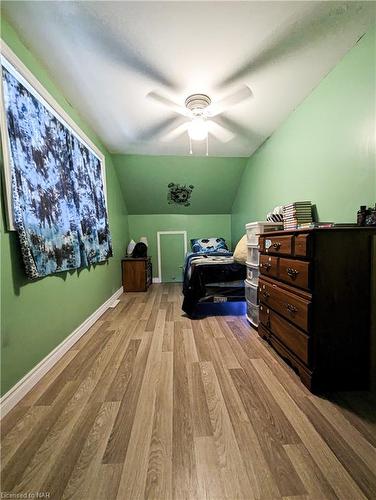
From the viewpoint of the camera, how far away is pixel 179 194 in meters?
4.07

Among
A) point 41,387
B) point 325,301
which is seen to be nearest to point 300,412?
point 325,301

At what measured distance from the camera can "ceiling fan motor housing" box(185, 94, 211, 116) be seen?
6.04 ft

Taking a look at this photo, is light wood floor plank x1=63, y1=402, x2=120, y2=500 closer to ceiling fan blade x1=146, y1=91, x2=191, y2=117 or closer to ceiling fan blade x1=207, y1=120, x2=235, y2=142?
ceiling fan blade x1=146, y1=91, x2=191, y2=117

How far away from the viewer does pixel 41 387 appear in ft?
4.22

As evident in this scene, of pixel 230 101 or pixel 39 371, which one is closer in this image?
pixel 39 371

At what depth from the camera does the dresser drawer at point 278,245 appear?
1384 millimetres

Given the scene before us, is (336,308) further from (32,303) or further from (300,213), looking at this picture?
(32,303)

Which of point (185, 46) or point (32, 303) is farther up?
point (185, 46)

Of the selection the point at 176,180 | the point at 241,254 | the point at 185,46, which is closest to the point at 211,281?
the point at 241,254

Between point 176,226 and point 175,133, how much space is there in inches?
86.8

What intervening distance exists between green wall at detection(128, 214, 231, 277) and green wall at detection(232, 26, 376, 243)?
7.01ft

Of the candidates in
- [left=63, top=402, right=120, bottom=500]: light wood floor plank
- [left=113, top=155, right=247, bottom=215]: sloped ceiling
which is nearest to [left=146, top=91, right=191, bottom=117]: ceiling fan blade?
[left=113, top=155, right=247, bottom=215]: sloped ceiling

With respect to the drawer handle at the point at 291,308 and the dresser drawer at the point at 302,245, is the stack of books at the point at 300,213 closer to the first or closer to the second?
the dresser drawer at the point at 302,245

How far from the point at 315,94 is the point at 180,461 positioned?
2720mm
